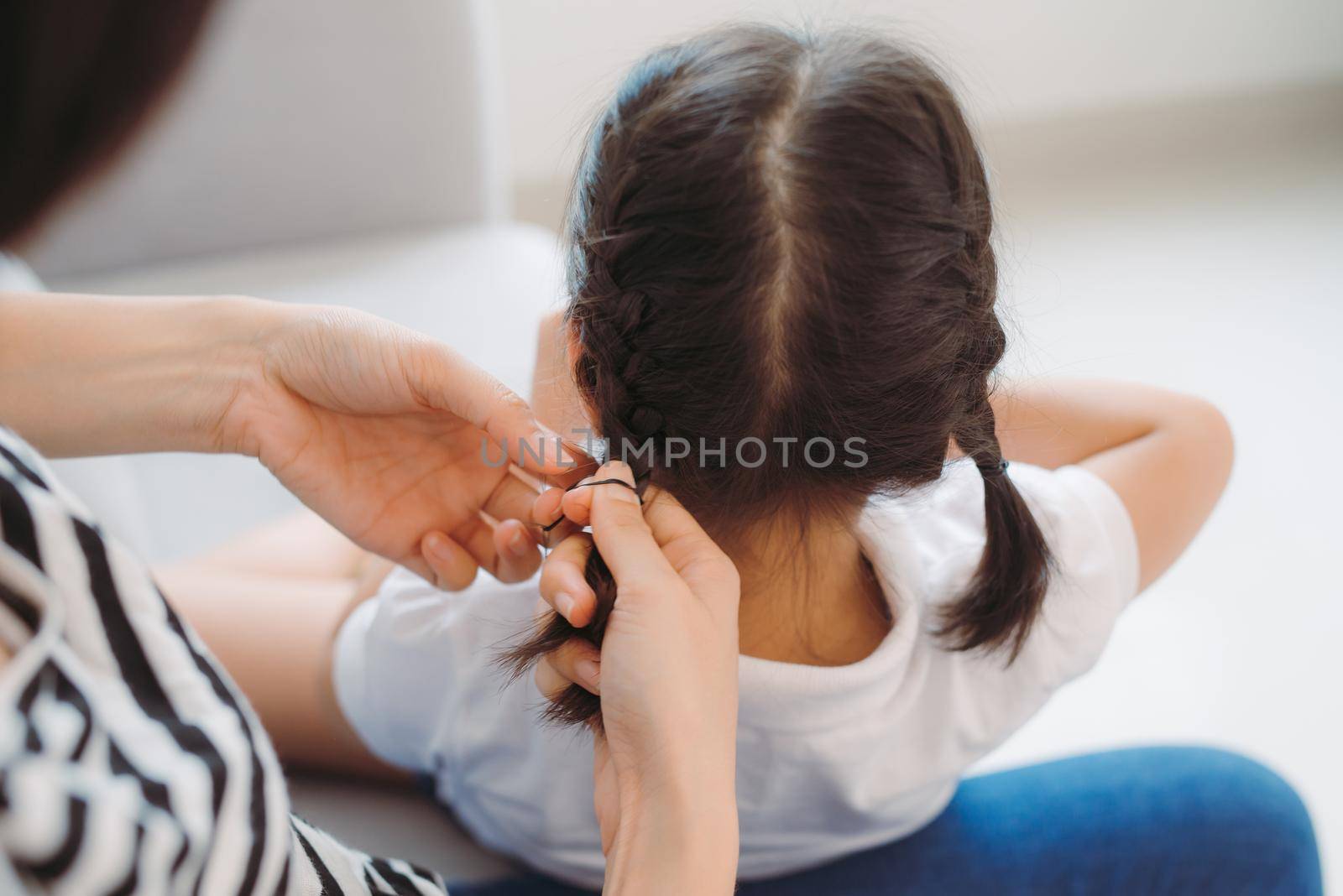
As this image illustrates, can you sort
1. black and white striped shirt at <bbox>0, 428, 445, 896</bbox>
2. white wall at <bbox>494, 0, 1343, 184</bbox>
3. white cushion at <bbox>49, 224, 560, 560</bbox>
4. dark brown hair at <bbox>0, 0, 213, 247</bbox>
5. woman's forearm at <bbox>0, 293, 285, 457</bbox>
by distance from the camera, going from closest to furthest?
black and white striped shirt at <bbox>0, 428, 445, 896</bbox>, woman's forearm at <bbox>0, 293, 285, 457</bbox>, white cushion at <bbox>49, 224, 560, 560</bbox>, dark brown hair at <bbox>0, 0, 213, 247</bbox>, white wall at <bbox>494, 0, 1343, 184</bbox>

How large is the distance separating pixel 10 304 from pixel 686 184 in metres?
0.62

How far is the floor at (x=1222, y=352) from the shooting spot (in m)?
1.34

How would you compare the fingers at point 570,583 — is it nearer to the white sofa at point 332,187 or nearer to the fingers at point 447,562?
the fingers at point 447,562

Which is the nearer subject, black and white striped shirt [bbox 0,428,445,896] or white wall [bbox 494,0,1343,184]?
black and white striped shirt [bbox 0,428,445,896]

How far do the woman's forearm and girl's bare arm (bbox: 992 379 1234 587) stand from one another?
629 mm

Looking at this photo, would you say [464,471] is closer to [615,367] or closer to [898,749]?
[615,367]

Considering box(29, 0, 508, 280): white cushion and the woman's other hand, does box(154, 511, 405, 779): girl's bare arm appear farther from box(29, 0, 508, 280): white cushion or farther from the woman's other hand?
box(29, 0, 508, 280): white cushion

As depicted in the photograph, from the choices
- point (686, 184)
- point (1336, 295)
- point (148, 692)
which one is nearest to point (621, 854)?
point (148, 692)

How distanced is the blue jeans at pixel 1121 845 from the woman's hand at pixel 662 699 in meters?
0.26

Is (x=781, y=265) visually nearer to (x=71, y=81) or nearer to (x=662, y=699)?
(x=662, y=699)

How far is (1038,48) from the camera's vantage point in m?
2.55

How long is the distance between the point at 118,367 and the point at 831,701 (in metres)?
0.62

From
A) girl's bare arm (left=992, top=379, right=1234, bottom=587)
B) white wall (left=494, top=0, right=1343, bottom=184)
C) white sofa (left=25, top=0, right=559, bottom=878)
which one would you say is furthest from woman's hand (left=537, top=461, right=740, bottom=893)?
white wall (left=494, top=0, right=1343, bottom=184)

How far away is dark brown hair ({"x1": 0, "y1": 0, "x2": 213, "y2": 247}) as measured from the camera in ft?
4.21
